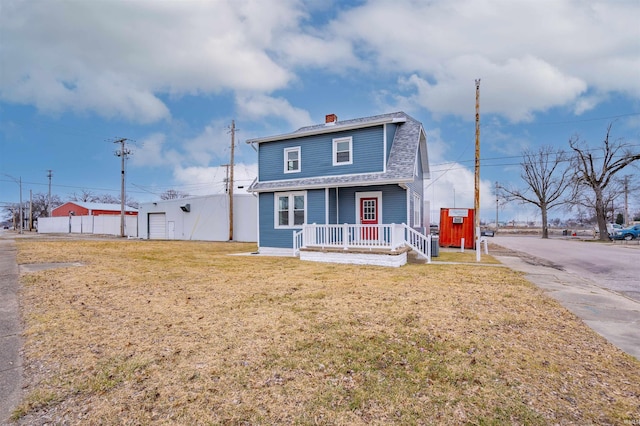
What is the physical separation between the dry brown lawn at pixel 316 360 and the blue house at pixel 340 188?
621 cm

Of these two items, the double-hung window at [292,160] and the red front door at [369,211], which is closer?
the red front door at [369,211]

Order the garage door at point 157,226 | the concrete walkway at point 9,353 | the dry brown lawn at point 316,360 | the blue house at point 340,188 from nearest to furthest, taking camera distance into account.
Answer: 1. the dry brown lawn at point 316,360
2. the concrete walkway at point 9,353
3. the blue house at point 340,188
4. the garage door at point 157,226

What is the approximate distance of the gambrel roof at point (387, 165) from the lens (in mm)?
12586

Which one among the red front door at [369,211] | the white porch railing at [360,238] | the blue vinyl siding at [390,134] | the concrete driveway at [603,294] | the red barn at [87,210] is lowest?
the concrete driveway at [603,294]

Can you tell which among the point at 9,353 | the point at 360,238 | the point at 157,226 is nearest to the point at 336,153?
the point at 360,238

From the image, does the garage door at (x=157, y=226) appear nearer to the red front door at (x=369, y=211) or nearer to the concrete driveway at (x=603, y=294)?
the red front door at (x=369, y=211)

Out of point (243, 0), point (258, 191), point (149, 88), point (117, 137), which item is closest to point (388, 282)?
point (258, 191)

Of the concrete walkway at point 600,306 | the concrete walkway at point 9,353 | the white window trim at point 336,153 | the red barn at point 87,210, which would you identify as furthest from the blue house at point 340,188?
the red barn at point 87,210

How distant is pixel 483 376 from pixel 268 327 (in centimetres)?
270

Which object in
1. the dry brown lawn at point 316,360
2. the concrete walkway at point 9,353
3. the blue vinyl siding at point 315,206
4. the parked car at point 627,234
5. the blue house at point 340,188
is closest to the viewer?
the dry brown lawn at point 316,360

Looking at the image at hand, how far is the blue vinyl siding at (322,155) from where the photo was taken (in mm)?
13281

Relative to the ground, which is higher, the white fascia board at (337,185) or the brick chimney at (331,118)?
the brick chimney at (331,118)

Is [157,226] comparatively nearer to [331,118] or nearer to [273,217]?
[273,217]

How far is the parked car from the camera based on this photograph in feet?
101
